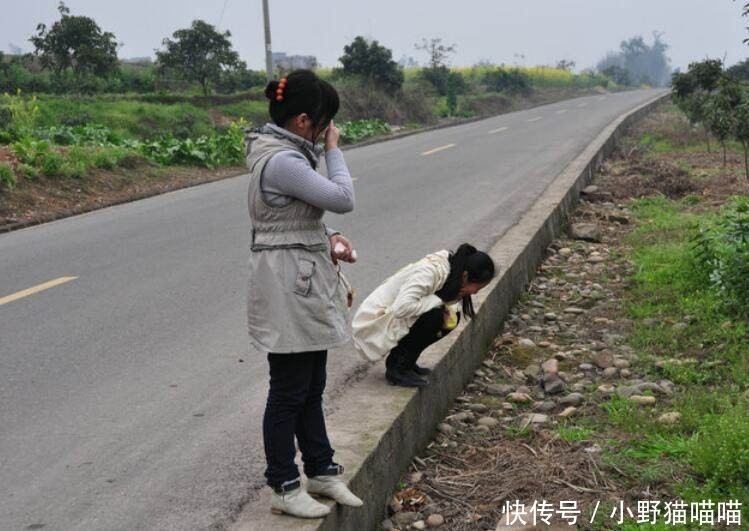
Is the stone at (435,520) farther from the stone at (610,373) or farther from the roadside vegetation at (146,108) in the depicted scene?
the roadside vegetation at (146,108)

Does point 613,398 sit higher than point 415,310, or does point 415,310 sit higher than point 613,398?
point 415,310

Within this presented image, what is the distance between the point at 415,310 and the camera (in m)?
4.73

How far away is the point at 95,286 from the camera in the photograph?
7969 millimetres

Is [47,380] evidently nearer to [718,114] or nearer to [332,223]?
[332,223]

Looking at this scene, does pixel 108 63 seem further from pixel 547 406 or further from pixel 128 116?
pixel 547 406

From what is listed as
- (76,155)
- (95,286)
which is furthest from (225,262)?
(76,155)

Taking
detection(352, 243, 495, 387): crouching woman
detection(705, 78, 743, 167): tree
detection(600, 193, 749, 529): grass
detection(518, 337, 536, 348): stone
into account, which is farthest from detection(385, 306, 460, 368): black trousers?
detection(705, 78, 743, 167): tree

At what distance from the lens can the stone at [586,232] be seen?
9977 millimetres

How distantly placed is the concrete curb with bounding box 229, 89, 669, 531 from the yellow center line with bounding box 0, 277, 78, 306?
12.4 ft

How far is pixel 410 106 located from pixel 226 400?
33319 mm

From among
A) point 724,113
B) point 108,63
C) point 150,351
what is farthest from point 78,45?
point 150,351

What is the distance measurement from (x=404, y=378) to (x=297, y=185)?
5.65ft

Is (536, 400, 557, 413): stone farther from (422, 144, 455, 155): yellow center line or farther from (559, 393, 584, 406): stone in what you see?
(422, 144, 455, 155): yellow center line

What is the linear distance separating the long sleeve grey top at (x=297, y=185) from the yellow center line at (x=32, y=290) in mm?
4907
